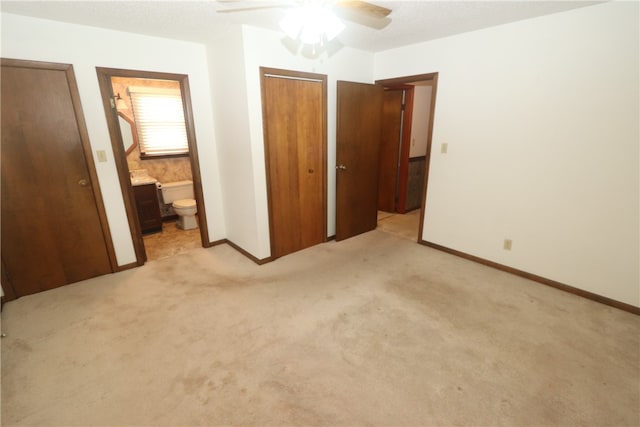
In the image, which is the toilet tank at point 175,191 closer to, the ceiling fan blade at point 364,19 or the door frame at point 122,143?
the door frame at point 122,143

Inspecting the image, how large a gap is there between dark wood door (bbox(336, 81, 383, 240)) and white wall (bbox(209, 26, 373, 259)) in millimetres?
122

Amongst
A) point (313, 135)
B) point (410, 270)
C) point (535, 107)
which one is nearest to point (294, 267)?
point (410, 270)

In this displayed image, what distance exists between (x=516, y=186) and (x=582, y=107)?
2.44 ft

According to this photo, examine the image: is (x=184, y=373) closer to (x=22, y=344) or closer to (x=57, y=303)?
(x=22, y=344)

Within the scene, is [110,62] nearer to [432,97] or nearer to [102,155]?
[102,155]

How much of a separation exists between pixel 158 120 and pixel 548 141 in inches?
182

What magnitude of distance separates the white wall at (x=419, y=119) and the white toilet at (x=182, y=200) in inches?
134

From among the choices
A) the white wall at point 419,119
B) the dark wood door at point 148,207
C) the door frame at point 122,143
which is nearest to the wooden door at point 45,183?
the door frame at point 122,143

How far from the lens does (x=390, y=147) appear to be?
4.55 meters

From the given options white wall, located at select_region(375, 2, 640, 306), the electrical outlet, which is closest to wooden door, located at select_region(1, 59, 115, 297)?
the electrical outlet

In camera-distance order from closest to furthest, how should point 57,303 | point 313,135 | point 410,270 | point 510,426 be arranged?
point 510,426
point 57,303
point 410,270
point 313,135

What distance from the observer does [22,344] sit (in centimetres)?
195

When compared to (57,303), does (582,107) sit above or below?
above

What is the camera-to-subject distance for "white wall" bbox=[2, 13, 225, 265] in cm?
221
